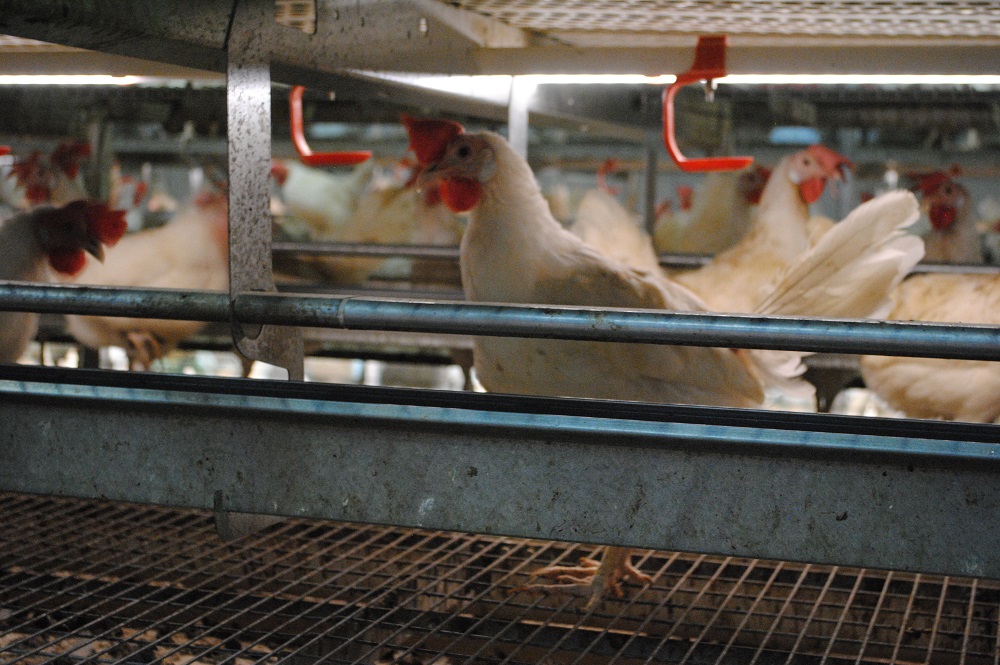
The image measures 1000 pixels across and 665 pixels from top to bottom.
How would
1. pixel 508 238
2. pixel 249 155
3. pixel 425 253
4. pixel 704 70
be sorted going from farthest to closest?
pixel 425 253 < pixel 508 238 < pixel 704 70 < pixel 249 155

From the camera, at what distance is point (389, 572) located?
1.53m

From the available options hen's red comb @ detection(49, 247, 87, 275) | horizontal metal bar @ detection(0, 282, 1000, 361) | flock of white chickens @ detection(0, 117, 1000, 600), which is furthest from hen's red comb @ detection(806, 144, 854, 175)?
horizontal metal bar @ detection(0, 282, 1000, 361)

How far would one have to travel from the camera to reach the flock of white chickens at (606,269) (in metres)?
1.91

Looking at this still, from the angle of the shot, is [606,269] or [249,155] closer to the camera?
[249,155]

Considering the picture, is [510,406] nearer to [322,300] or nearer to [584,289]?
[322,300]

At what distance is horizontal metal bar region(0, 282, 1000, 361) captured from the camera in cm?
87

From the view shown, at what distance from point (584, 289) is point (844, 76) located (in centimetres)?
63

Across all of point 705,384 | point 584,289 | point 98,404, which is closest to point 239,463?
point 98,404

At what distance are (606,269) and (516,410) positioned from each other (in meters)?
1.03

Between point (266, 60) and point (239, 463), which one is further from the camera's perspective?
point (266, 60)

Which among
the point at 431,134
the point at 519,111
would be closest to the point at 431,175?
the point at 431,134

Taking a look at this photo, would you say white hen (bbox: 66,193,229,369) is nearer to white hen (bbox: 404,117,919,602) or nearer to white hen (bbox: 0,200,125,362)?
white hen (bbox: 0,200,125,362)

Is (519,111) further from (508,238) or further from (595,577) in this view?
(595,577)

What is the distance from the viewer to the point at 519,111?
244cm
